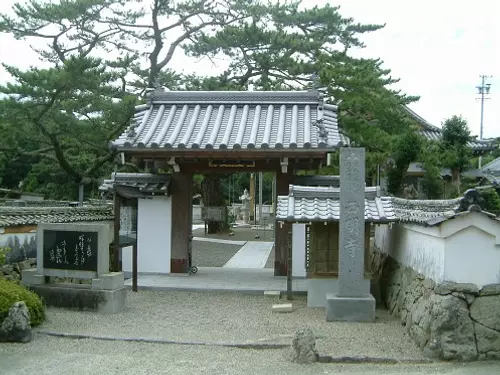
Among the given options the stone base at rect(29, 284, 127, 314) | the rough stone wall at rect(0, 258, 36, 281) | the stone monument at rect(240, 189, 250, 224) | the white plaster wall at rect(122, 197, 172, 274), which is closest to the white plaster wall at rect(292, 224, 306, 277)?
the white plaster wall at rect(122, 197, 172, 274)

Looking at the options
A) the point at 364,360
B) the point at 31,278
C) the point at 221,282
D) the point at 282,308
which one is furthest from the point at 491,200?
the point at 31,278

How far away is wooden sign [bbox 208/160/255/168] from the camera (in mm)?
14281

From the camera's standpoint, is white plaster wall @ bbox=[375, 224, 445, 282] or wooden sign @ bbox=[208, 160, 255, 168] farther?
wooden sign @ bbox=[208, 160, 255, 168]

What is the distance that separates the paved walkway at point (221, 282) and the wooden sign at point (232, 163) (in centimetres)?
271

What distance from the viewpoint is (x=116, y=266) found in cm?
1332

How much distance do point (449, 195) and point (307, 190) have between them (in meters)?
11.8

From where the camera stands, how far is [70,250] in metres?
10.1

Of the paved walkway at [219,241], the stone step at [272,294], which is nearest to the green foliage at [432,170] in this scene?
the paved walkway at [219,241]

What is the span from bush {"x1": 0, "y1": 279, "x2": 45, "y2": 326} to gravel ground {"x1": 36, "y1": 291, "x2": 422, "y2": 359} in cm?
20

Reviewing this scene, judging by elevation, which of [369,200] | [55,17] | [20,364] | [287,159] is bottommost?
[20,364]

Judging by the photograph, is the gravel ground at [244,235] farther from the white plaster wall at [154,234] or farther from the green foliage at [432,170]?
the white plaster wall at [154,234]

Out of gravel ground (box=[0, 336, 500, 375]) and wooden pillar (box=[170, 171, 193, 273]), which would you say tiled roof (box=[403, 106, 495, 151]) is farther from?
gravel ground (box=[0, 336, 500, 375])

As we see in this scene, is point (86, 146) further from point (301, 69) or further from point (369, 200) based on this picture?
point (369, 200)

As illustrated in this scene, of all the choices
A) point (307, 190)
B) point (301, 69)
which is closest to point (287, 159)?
point (307, 190)
